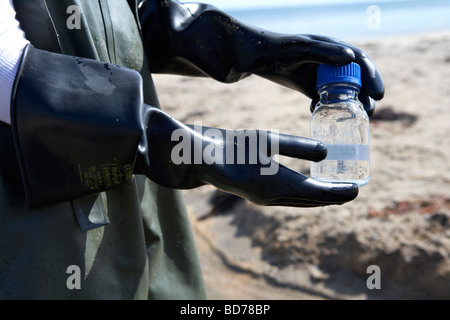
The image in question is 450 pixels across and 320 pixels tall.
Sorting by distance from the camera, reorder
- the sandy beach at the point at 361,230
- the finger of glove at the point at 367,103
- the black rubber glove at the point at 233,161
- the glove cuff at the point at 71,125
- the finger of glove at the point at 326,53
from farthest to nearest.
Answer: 1. the sandy beach at the point at 361,230
2. the finger of glove at the point at 367,103
3. the finger of glove at the point at 326,53
4. the black rubber glove at the point at 233,161
5. the glove cuff at the point at 71,125

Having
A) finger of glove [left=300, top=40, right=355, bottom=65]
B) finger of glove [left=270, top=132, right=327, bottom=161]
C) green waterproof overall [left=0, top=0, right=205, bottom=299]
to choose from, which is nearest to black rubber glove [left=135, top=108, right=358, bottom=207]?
finger of glove [left=270, top=132, right=327, bottom=161]

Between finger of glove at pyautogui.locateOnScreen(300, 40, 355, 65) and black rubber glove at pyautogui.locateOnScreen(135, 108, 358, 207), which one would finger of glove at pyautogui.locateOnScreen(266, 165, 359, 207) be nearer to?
black rubber glove at pyautogui.locateOnScreen(135, 108, 358, 207)

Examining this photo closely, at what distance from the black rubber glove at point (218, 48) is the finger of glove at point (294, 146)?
13.3 inches

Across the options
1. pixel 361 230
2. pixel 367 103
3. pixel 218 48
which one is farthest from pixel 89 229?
pixel 361 230

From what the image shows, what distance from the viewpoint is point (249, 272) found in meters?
2.49

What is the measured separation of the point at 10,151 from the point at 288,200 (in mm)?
594

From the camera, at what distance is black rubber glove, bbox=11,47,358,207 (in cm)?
94

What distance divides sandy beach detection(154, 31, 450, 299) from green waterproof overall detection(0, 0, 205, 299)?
1036 mm

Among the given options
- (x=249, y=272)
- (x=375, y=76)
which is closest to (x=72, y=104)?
(x=375, y=76)

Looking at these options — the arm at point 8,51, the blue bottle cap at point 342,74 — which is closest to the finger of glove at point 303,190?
the blue bottle cap at point 342,74

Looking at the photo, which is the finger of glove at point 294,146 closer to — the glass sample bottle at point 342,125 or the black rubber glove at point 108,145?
the black rubber glove at point 108,145

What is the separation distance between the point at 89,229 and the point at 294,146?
1.56 feet

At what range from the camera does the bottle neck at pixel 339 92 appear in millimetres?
1271

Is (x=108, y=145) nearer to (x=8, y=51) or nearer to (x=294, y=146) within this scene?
(x=8, y=51)
